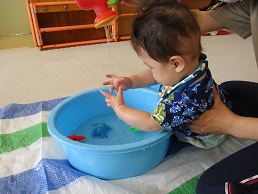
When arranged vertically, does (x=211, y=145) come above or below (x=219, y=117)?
below

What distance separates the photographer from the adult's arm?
0.63 m

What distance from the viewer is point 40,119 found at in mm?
1063

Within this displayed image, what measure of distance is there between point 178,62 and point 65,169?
0.53 meters

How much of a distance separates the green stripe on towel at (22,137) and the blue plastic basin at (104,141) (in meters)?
0.13

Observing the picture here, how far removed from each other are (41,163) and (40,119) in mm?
328

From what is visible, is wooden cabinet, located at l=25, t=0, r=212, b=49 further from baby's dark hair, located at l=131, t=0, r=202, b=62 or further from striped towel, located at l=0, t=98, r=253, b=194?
baby's dark hair, located at l=131, t=0, r=202, b=62

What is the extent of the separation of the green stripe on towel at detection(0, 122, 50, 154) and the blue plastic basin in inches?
5.0

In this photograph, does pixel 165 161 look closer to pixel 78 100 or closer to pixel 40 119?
pixel 78 100

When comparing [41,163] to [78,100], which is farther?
[78,100]

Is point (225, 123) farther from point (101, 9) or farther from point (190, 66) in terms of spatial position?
point (101, 9)

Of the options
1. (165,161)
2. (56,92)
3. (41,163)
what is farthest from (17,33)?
(165,161)

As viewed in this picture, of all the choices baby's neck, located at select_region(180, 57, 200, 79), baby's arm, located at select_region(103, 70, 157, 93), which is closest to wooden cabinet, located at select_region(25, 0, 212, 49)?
baby's arm, located at select_region(103, 70, 157, 93)

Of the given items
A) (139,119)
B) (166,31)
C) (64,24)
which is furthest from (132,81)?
(64,24)

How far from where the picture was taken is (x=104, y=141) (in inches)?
36.8
